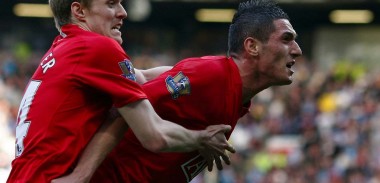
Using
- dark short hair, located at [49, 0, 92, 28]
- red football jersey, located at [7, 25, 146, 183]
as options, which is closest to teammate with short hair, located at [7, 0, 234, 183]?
red football jersey, located at [7, 25, 146, 183]

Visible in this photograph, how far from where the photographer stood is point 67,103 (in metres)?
4.54

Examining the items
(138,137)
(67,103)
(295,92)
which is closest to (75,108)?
(67,103)

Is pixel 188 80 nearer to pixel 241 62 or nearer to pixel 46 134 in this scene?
pixel 241 62

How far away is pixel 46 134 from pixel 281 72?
1509 mm

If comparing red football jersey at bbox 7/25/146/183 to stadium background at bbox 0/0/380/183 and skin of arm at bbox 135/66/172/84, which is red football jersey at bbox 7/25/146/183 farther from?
stadium background at bbox 0/0/380/183

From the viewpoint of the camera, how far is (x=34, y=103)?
15.1 ft

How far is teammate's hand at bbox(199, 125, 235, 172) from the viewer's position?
16.1 feet

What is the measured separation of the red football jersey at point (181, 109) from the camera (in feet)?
16.4

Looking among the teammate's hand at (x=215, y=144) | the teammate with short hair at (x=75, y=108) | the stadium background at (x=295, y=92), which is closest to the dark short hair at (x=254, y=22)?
the teammate's hand at (x=215, y=144)

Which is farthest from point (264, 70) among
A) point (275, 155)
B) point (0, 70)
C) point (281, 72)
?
point (0, 70)

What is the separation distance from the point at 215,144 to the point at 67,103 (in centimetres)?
86

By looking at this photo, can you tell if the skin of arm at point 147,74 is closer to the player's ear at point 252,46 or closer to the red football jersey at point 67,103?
the player's ear at point 252,46

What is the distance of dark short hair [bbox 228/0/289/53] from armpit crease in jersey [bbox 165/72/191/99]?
19.3 inches

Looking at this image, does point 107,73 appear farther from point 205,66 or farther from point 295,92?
point 295,92
